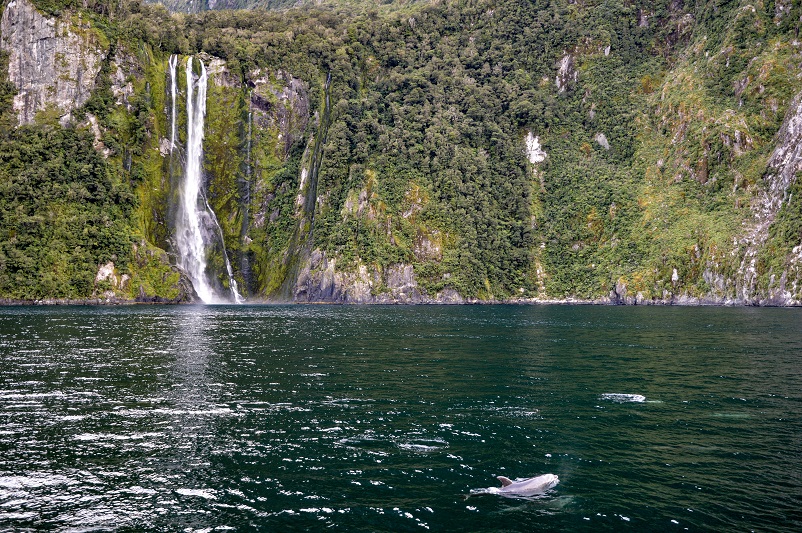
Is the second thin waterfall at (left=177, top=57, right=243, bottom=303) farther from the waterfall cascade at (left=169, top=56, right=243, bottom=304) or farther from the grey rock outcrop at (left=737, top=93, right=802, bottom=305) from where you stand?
the grey rock outcrop at (left=737, top=93, right=802, bottom=305)

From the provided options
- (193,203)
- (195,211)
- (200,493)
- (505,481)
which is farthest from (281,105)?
(505,481)

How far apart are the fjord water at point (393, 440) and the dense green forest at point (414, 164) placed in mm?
94602

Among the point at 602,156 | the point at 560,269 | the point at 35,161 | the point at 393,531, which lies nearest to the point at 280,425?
the point at 393,531

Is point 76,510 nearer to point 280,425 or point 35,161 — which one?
point 280,425

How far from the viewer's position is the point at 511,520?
13.2 m

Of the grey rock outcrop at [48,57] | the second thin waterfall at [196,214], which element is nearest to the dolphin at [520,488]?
the second thin waterfall at [196,214]

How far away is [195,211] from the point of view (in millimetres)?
141500

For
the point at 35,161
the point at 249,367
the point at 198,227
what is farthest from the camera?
the point at 198,227

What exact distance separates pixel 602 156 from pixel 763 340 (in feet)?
472

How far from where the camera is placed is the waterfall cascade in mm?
135000

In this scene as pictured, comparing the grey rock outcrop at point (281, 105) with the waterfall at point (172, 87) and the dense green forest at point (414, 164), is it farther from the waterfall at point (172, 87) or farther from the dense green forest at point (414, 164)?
the waterfall at point (172, 87)

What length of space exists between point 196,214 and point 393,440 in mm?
133808

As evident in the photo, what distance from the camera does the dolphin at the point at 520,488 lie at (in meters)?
14.6

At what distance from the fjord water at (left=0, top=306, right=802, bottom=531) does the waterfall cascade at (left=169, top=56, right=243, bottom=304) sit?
322 ft
